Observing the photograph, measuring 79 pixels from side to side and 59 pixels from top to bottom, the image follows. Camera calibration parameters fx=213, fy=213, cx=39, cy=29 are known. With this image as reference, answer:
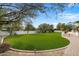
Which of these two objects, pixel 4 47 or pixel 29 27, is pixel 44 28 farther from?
pixel 4 47

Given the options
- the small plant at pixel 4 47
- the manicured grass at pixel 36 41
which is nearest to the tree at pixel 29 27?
the manicured grass at pixel 36 41

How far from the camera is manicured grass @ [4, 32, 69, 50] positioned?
2141 millimetres

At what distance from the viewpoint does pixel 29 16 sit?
217 cm

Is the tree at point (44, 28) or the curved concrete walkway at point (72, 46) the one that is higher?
the tree at point (44, 28)

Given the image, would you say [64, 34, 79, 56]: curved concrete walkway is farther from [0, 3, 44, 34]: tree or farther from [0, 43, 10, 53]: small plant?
[0, 43, 10, 53]: small plant

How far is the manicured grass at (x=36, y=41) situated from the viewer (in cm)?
214

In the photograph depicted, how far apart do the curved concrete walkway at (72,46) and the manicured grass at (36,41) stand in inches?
2.0

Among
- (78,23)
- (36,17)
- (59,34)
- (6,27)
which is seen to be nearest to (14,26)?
(6,27)

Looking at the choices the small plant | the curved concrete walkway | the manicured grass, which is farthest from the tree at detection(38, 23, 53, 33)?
the small plant

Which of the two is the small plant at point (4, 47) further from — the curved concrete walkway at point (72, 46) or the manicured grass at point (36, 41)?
the curved concrete walkway at point (72, 46)

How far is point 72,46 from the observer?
7.08ft

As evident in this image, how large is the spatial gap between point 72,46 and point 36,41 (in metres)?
0.37

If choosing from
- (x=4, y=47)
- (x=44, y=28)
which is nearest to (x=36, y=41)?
(x=44, y=28)

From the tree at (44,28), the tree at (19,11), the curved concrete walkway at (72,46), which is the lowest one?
the curved concrete walkway at (72,46)
